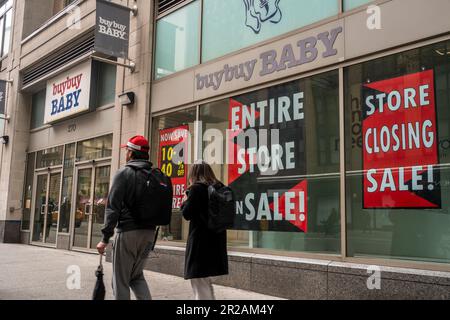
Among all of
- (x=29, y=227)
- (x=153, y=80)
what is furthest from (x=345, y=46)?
(x=29, y=227)

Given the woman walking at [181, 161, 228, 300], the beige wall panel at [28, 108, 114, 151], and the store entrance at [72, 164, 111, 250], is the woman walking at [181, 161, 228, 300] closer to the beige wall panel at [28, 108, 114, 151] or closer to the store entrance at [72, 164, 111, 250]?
the store entrance at [72, 164, 111, 250]

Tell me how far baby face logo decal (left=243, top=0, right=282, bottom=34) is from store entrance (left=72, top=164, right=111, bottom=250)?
204 inches

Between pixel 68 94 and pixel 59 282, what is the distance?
22.2 feet

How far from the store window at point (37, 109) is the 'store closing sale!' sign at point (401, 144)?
37.6ft

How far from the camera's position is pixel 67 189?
1234 centimetres

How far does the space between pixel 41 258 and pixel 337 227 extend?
702 cm

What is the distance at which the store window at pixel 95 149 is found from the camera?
430 inches

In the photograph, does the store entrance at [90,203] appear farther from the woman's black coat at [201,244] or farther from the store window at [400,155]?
the woman's black coat at [201,244]

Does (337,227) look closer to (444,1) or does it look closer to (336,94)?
(336,94)

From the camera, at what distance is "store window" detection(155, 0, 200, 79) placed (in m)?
8.50

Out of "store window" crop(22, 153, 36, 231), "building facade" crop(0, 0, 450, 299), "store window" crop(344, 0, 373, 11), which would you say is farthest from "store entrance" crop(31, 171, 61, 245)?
"store window" crop(344, 0, 373, 11)

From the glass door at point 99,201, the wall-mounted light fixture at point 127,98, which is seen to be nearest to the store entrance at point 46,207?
the glass door at point 99,201
